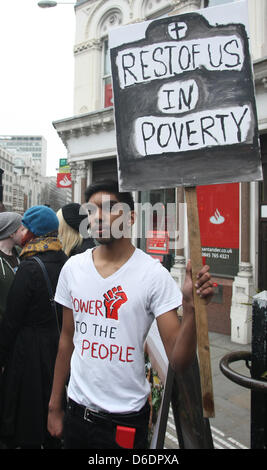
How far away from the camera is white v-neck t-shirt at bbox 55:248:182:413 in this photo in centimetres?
171

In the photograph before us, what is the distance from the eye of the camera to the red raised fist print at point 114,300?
1736mm

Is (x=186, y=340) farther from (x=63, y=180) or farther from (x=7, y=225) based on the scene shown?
(x=63, y=180)

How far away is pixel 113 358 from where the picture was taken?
5.66ft

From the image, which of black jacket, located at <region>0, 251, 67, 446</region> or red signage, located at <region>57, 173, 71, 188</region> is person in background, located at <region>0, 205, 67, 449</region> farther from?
red signage, located at <region>57, 173, 71, 188</region>

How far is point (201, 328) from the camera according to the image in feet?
5.01

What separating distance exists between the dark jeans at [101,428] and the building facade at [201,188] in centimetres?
404

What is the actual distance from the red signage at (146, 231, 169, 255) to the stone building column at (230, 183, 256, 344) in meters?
2.01

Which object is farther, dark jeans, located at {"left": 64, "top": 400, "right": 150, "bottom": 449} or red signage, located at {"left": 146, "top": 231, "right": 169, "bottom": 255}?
red signage, located at {"left": 146, "top": 231, "right": 169, "bottom": 255}

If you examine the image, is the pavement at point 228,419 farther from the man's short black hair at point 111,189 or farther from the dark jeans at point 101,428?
the man's short black hair at point 111,189

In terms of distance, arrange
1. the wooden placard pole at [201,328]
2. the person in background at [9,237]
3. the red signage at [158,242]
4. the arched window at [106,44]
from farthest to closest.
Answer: the arched window at [106,44], the red signage at [158,242], the person in background at [9,237], the wooden placard pole at [201,328]

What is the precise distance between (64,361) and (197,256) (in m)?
1.10

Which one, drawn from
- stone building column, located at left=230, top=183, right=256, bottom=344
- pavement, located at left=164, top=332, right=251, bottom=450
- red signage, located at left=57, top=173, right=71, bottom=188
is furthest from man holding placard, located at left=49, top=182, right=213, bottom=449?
red signage, located at left=57, top=173, right=71, bottom=188

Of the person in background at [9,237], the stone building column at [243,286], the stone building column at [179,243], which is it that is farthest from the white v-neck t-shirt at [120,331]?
the stone building column at [179,243]

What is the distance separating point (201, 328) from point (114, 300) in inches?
18.0
